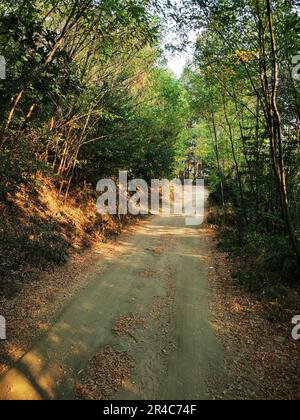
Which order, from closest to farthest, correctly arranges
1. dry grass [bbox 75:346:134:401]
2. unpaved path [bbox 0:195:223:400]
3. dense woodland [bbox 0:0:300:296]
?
dry grass [bbox 75:346:134:401] < unpaved path [bbox 0:195:223:400] < dense woodland [bbox 0:0:300:296]

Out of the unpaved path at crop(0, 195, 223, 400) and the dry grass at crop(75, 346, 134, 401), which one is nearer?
the dry grass at crop(75, 346, 134, 401)

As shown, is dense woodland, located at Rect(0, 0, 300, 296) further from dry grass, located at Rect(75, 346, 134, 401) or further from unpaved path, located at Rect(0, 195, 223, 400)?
dry grass, located at Rect(75, 346, 134, 401)

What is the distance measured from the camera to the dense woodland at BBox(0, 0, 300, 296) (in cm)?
574

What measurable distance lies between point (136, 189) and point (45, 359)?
16.9 metres

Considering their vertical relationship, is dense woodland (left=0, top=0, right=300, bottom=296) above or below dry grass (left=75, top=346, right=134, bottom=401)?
above

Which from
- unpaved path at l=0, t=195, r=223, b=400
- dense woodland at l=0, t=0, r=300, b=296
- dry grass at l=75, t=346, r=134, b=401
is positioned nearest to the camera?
dry grass at l=75, t=346, r=134, b=401

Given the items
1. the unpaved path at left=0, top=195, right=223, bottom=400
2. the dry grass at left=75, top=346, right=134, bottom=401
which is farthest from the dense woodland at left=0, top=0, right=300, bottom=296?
the dry grass at left=75, top=346, right=134, bottom=401

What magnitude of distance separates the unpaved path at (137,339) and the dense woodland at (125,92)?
2.25 meters

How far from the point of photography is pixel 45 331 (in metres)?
5.30

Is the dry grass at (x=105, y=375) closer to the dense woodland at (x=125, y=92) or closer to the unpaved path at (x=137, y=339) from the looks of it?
the unpaved path at (x=137, y=339)

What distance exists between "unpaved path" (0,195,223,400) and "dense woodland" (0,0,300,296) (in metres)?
2.25

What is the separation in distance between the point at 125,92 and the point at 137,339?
1106 cm

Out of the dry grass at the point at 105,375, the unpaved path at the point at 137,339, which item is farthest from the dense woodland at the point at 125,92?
the dry grass at the point at 105,375
